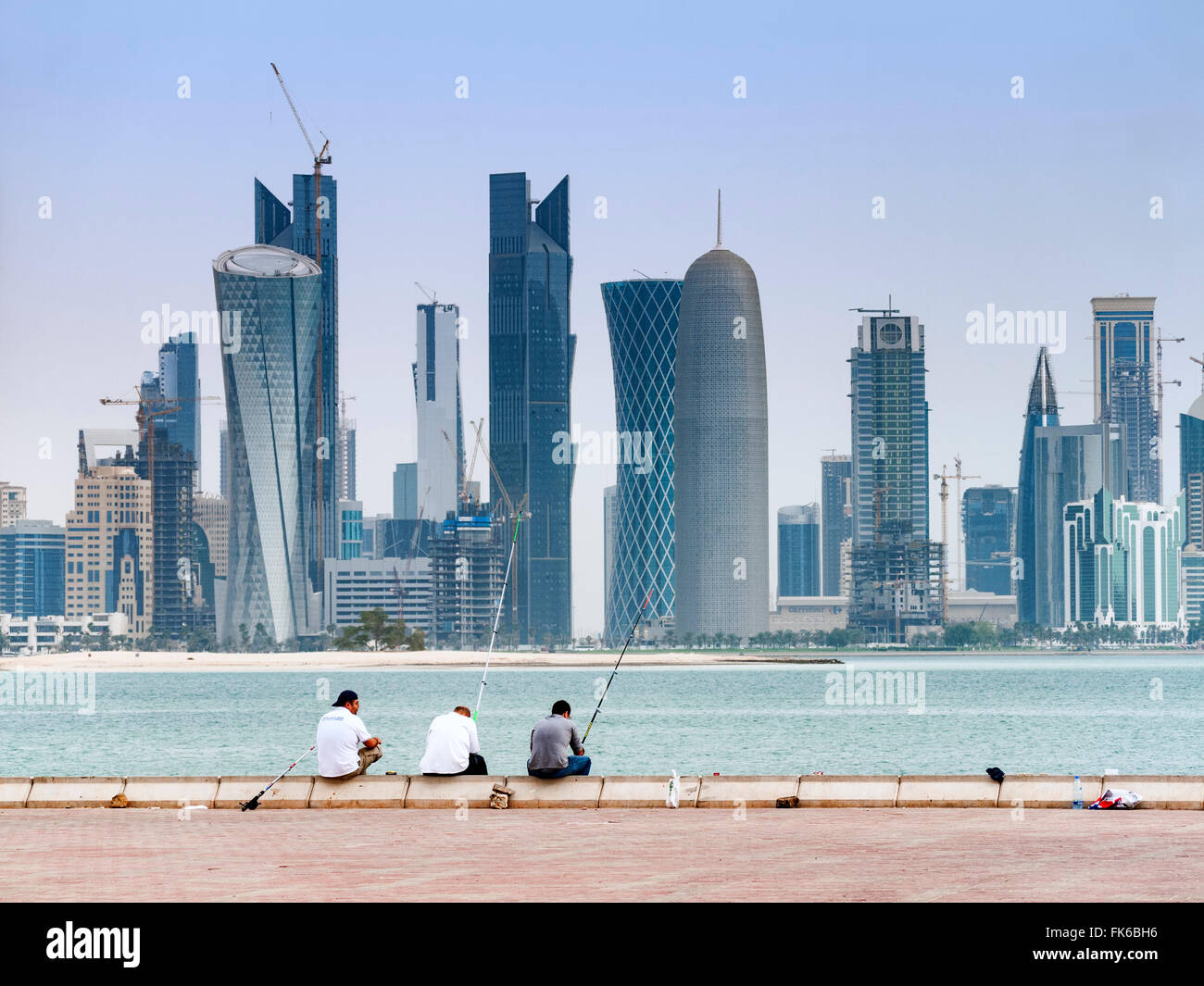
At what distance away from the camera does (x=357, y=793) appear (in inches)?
829

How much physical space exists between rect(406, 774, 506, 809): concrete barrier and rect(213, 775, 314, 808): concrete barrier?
1.33 m

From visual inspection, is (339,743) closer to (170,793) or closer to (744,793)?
(170,793)

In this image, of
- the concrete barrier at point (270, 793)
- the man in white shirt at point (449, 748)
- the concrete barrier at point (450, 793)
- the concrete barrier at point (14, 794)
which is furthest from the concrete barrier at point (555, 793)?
the concrete barrier at point (14, 794)

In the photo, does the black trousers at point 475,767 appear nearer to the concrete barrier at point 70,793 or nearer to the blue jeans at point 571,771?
the blue jeans at point 571,771

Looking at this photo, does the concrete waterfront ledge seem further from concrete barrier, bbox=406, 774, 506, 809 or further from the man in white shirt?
the man in white shirt

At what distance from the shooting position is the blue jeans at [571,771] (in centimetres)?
2122

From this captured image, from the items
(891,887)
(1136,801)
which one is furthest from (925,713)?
(891,887)

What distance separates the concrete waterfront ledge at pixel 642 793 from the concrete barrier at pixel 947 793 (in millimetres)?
11

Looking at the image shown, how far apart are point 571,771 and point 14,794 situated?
7.05 meters

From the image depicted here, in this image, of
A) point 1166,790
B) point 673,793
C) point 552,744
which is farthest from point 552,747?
point 1166,790

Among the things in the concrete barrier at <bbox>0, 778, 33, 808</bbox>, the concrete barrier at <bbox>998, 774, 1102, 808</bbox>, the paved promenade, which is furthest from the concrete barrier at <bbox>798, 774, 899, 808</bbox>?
the concrete barrier at <bbox>0, 778, 33, 808</bbox>

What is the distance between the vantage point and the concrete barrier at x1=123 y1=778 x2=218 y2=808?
69.8ft
